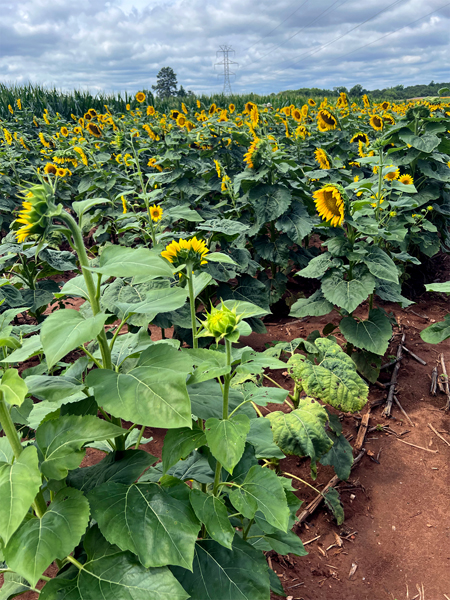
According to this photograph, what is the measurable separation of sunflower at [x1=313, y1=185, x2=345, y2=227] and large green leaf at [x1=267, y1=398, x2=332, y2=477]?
1259 mm

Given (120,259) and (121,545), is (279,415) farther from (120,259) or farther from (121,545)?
(120,259)

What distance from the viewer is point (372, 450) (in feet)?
9.01

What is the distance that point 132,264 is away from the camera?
1010 mm

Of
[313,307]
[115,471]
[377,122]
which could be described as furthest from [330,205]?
[377,122]

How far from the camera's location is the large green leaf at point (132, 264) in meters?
0.96

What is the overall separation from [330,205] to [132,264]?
2.01 meters

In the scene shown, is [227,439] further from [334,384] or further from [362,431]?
[362,431]

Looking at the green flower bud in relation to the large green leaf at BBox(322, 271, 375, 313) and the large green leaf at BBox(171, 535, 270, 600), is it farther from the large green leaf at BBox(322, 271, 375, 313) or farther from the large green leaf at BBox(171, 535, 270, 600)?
the large green leaf at BBox(322, 271, 375, 313)

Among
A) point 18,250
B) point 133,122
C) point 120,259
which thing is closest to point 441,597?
point 120,259

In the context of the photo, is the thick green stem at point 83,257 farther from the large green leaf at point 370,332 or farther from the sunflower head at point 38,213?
the large green leaf at point 370,332

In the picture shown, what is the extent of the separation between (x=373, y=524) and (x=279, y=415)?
88 centimetres

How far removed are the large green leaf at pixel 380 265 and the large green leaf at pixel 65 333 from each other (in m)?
2.11

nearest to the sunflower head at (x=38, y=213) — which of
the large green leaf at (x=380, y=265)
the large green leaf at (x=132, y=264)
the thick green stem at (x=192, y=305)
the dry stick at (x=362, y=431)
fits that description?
the large green leaf at (x=132, y=264)

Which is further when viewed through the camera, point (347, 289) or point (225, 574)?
point (347, 289)
